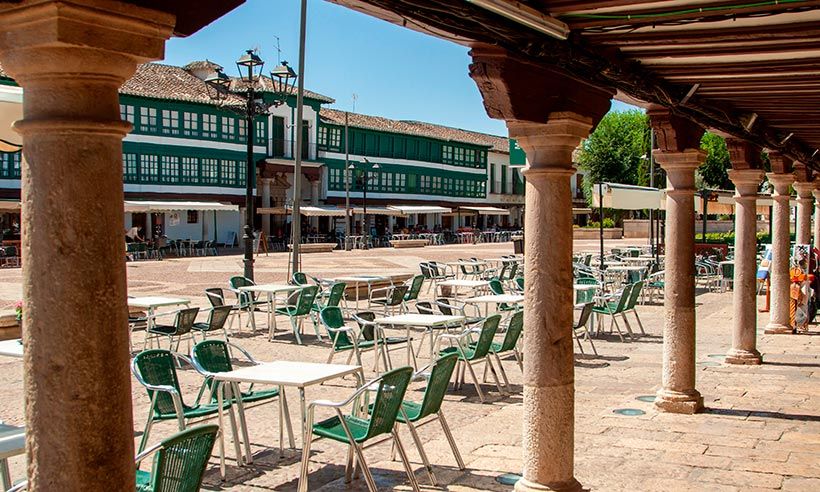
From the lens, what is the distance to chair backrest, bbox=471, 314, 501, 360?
7600mm

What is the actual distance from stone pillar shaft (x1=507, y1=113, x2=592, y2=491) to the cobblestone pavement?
65 cm

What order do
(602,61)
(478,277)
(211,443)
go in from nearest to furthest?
1. (211,443)
2. (602,61)
3. (478,277)

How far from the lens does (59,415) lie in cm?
235

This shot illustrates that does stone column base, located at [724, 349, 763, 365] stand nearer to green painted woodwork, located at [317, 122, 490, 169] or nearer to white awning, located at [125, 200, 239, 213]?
white awning, located at [125, 200, 239, 213]

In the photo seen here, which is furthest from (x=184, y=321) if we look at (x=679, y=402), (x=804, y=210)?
(x=804, y=210)

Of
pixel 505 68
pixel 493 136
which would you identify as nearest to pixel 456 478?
pixel 505 68

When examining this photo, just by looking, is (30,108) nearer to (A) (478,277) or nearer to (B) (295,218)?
(B) (295,218)

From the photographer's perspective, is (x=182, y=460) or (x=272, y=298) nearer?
(x=182, y=460)

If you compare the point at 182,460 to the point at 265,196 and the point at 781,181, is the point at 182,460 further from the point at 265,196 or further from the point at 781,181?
the point at 265,196

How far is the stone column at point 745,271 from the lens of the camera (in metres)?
9.40

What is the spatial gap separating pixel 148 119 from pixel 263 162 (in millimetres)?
6735

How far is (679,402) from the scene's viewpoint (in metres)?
7.18

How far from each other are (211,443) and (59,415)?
4.77ft

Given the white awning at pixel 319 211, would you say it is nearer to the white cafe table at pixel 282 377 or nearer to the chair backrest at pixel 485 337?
the chair backrest at pixel 485 337
